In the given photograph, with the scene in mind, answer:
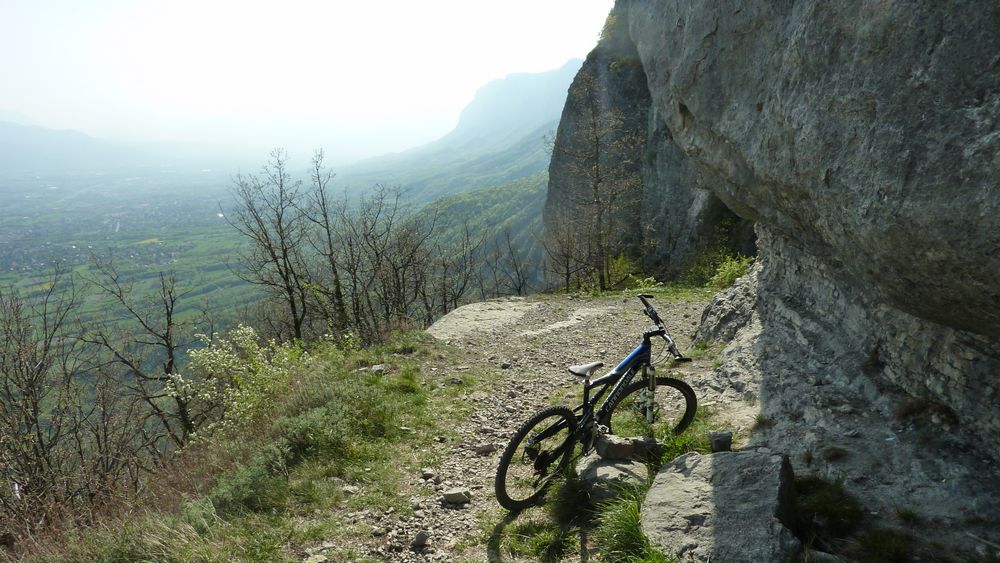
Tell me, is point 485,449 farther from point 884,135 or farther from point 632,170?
point 632,170

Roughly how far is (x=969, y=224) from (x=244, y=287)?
5567 inches

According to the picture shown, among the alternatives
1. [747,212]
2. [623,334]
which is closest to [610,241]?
[623,334]

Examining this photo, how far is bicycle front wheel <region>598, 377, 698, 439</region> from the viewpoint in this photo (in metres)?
6.02

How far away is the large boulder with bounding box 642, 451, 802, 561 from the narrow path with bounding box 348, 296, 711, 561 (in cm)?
184

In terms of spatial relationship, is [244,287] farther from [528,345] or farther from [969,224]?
[969,224]

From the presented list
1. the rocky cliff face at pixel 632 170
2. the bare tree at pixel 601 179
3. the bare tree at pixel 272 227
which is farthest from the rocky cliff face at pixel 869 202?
the bare tree at pixel 272 227

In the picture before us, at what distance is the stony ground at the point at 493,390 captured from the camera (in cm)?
531

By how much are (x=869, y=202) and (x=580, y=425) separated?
3.43m

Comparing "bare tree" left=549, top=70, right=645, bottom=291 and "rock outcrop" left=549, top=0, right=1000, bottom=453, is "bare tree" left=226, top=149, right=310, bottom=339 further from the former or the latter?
"rock outcrop" left=549, top=0, right=1000, bottom=453

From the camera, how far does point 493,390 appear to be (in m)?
9.76

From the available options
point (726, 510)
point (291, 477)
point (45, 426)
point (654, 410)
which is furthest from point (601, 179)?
point (45, 426)

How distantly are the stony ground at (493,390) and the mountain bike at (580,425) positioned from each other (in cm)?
43

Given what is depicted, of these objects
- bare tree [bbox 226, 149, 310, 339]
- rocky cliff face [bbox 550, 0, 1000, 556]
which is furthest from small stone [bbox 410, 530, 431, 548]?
bare tree [bbox 226, 149, 310, 339]

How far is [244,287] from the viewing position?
416 ft
